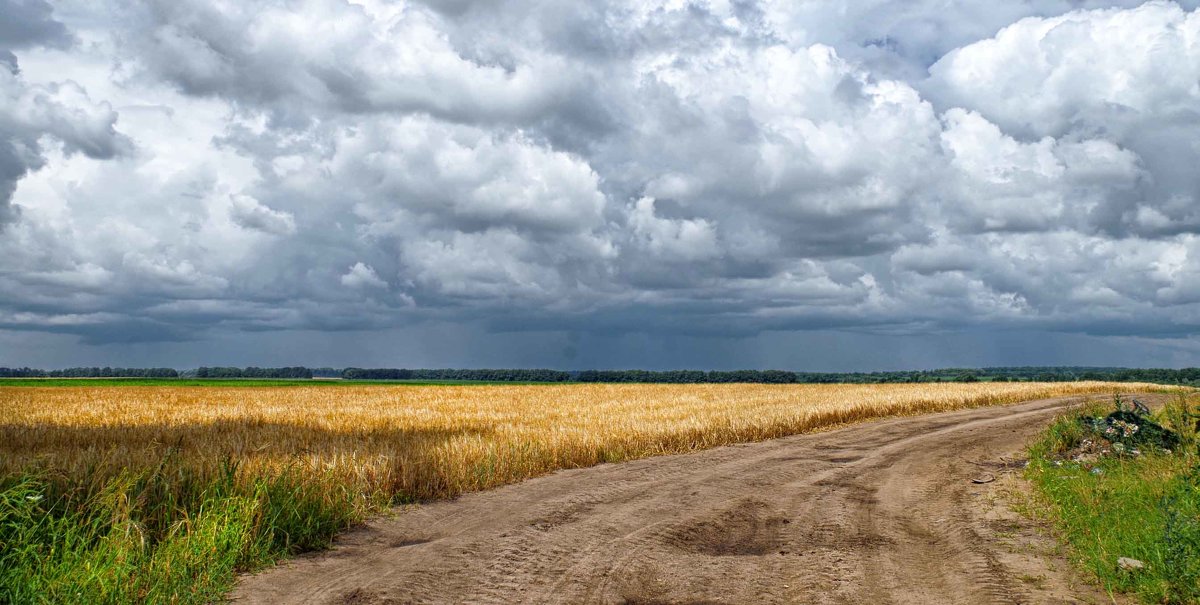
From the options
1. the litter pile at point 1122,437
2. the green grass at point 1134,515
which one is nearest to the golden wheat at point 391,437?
the litter pile at point 1122,437

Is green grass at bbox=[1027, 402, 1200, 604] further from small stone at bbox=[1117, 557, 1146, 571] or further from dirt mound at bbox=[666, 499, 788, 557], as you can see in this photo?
dirt mound at bbox=[666, 499, 788, 557]

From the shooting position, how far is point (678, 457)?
18.2 meters

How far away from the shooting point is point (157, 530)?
29.7ft

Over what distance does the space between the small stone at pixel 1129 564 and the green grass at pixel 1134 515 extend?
0.06 metres

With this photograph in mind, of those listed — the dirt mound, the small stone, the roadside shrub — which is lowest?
the dirt mound

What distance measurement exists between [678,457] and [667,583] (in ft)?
33.2

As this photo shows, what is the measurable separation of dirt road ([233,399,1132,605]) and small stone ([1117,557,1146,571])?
1.71 feet

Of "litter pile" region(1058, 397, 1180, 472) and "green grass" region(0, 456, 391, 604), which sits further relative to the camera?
"litter pile" region(1058, 397, 1180, 472)

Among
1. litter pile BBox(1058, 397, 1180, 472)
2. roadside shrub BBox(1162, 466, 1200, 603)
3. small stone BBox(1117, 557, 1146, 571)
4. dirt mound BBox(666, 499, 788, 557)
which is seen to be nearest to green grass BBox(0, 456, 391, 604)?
dirt mound BBox(666, 499, 788, 557)

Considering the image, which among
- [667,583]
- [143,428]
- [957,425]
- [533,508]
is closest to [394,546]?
[533,508]

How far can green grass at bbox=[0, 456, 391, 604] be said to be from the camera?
7.12 metres

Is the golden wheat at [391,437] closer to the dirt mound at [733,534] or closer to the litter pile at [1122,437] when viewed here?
the dirt mound at [733,534]

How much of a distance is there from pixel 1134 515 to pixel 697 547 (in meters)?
5.60

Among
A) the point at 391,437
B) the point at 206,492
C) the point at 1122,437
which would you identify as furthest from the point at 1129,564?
the point at 391,437
